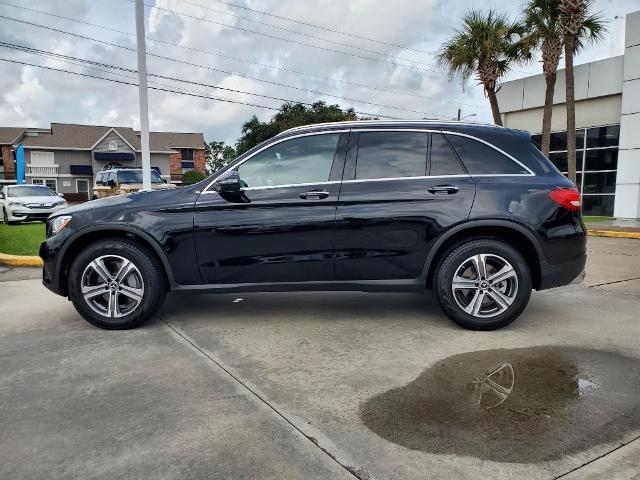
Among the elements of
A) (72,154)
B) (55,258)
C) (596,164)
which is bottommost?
(55,258)

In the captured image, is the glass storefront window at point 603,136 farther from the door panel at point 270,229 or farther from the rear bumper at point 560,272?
the door panel at point 270,229

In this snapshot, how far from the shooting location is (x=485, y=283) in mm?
4199

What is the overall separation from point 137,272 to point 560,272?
3.55m

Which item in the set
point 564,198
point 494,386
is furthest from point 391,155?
point 494,386

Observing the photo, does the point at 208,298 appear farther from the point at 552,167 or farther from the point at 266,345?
the point at 552,167

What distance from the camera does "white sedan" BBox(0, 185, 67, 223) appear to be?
1706cm

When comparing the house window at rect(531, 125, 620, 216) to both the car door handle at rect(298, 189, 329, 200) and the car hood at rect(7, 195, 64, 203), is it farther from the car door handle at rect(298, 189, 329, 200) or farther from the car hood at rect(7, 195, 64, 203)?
the car door handle at rect(298, 189, 329, 200)

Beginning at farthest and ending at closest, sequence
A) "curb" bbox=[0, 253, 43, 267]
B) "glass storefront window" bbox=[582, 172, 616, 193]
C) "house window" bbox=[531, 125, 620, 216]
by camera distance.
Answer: "glass storefront window" bbox=[582, 172, 616, 193], "house window" bbox=[531, 125, 620, 216], "curb" bbox=[0, 253, 43, 267]

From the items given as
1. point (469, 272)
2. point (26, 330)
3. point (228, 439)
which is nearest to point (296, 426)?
point (228, 439)

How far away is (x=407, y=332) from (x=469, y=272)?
721mm

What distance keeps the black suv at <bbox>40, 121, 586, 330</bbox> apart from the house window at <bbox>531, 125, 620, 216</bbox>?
18.6 metres

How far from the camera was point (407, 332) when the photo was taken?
13.9 feet

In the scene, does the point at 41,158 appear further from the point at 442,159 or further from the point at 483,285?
the point at 483,285

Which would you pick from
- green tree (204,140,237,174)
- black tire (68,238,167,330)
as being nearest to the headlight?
black tire (68,238,167,330)
